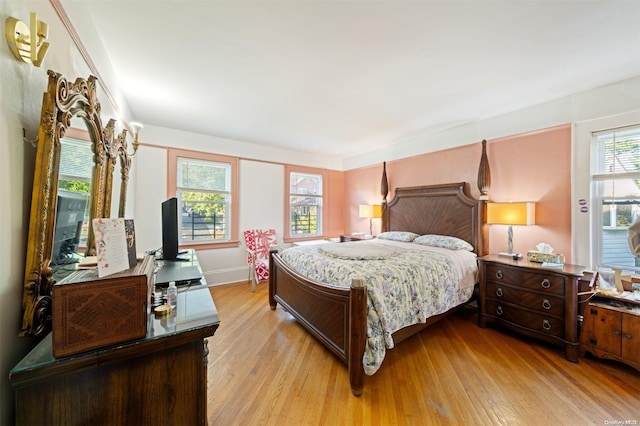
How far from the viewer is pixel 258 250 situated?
14.3ft

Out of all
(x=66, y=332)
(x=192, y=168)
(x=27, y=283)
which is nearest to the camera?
(x=66, y=332)

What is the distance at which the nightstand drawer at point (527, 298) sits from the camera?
2196 millimetres

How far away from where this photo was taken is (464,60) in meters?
2.00

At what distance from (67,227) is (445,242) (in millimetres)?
3537

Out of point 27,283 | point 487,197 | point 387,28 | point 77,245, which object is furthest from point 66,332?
point 487,197

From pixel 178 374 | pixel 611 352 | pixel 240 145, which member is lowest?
pixel 611 352

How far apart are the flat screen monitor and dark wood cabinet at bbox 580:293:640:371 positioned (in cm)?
376

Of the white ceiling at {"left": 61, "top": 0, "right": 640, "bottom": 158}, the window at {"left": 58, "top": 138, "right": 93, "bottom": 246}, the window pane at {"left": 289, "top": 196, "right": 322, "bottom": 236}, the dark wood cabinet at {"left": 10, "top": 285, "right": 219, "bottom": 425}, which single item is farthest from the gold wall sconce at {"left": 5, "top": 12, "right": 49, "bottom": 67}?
the window pane at {"left": 289, "top": 196, "right": 322, "bottom": 236}

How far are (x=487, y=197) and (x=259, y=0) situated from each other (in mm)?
3247

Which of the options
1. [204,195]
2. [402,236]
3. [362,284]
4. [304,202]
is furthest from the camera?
[304,202]

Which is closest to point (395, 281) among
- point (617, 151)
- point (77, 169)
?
point (77, 169)

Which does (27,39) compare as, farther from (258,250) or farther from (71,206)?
(258,250)

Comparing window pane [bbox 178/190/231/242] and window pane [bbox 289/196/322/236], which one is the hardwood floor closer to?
window pane [bbox 178/190/231/242]

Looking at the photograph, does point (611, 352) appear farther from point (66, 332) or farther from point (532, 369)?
point (66, 332)
